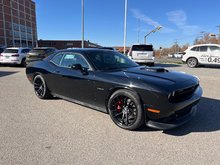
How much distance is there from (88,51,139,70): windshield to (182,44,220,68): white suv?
11.4m

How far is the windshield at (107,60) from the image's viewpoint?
4.24 meters

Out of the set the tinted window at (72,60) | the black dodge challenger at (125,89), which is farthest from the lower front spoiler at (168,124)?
the tinted window at (72,60)

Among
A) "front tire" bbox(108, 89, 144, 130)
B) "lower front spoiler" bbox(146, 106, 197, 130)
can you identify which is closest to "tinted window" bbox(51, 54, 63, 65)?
"front tire" bbox(108, 89, 144, 130)

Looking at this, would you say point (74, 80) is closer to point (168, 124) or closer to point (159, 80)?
point (159, 80)

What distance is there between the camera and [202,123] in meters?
3.82

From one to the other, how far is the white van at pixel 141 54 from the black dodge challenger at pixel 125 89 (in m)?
8.68

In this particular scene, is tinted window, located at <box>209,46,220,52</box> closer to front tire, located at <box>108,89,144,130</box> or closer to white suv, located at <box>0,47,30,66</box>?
front tire, located at <box>108,89,144,130</box>

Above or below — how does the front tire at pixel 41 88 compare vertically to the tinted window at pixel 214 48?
below

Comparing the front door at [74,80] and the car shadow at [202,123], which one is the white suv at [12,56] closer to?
the front door at [74,80]

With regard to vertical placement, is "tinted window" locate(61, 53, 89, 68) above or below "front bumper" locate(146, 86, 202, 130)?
above

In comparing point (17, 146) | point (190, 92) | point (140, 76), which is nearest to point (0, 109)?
point (17, 146)

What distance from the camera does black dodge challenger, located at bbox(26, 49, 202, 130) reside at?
319 cm

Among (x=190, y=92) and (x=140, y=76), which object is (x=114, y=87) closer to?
(x=140, y=76)

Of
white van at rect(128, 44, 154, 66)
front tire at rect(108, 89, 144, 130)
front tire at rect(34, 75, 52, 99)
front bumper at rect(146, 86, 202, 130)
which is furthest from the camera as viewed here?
white van at rect(128, 44, 154, 66)
